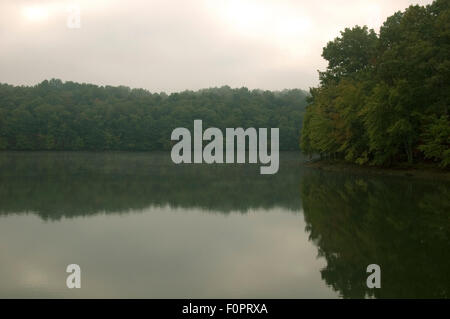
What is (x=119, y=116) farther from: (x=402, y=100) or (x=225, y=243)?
(x=225, y=243)

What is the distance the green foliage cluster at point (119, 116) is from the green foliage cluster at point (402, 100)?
71.1 meters

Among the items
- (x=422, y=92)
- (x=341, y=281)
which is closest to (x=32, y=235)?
(x=341, y=281)

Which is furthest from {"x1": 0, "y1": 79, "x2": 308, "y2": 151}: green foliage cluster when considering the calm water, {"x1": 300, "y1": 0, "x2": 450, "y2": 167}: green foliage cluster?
the calm water

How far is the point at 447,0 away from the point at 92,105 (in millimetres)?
107545

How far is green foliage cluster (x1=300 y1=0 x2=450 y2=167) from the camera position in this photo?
3123cm

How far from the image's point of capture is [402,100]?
33594mm

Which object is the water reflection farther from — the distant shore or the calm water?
the distant shore

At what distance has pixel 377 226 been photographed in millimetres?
15430

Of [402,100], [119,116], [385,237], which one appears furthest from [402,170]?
[119,116]

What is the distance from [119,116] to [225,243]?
111 meters

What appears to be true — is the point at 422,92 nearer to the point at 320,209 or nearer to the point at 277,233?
the point at 320,209

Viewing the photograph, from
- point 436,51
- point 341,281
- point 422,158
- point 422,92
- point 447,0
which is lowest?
point 341,281

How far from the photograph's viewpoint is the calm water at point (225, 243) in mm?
9430

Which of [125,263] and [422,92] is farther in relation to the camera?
[422,92]
